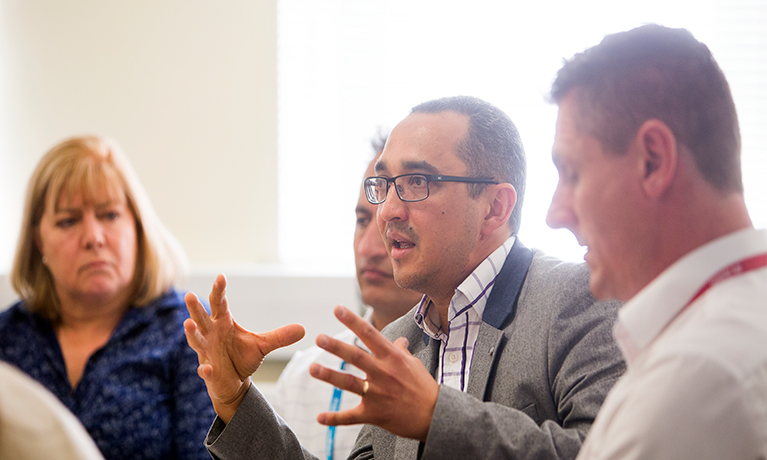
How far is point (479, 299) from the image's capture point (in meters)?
1.40

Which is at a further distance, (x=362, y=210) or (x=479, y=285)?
(x=362, y=210)

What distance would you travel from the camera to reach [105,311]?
7.52 ft

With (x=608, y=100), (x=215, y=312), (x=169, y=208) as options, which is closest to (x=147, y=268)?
(x=169, y=208)

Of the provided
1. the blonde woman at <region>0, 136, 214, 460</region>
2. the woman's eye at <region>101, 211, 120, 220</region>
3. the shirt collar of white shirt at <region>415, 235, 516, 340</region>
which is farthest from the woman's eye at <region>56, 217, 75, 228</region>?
the shirt collar of white shirt at <region>415, 235, 516, 340</region>

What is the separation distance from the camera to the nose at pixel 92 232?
2211 millimetres

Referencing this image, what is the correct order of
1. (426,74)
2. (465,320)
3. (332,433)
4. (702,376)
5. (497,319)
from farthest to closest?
(426,74)
(332,433)
(465,320)
(497,319)
(702,376)

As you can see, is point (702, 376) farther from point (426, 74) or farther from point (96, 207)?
point (426, 74)

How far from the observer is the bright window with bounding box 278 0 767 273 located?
265 cm

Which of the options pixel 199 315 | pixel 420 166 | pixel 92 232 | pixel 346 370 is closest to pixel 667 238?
pixel 420 166

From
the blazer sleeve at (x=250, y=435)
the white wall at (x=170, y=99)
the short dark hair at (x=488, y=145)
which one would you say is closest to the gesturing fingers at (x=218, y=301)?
the blazer sleeve at (x=250, y=435)

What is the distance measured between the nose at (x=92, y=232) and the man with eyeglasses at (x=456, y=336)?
3.73 ft

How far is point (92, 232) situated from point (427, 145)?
137cm

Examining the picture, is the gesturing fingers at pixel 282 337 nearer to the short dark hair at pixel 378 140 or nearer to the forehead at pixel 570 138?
the forehead at pixel 570 138

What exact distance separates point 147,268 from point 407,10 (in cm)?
161
